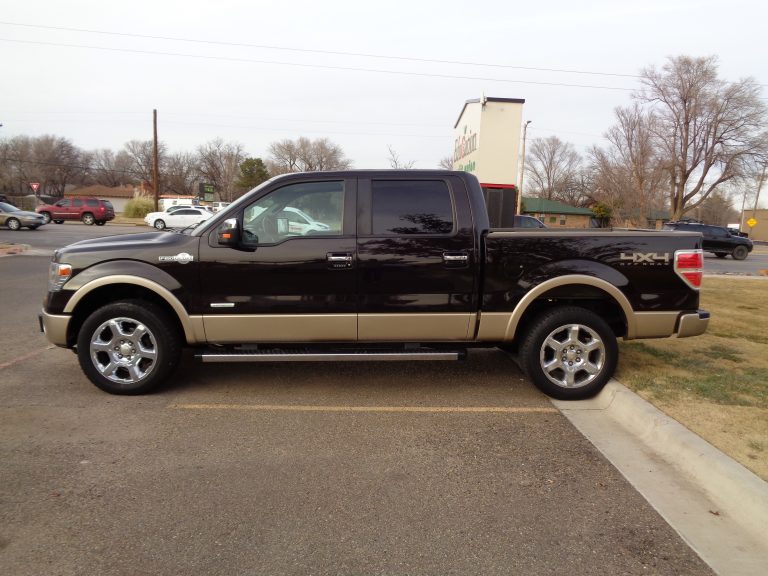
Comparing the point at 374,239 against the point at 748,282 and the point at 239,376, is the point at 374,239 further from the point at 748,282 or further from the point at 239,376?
the point at 748,282

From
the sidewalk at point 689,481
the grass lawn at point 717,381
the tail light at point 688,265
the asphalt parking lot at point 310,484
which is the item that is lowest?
the asphalt parking lot at point 310,484

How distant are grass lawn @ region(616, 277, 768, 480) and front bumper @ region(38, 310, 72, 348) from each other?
16.8ft

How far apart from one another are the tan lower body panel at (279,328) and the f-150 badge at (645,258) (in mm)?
2523

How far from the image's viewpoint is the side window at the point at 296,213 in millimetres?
4691

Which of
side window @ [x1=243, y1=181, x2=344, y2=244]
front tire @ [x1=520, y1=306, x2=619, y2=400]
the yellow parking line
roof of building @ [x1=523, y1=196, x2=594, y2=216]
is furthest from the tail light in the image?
roof of building @ [x1=523, y1=196, x2=594, y2=216]

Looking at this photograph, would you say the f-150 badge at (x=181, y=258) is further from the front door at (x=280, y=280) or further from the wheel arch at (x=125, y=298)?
the wheel arch at (x=125, y=298)

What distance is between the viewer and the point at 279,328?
4.66 meters

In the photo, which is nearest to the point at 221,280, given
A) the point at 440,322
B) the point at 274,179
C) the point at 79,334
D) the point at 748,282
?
the point at 274,179

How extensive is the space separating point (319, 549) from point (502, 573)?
3.01ft

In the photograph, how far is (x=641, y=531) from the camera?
113 inches

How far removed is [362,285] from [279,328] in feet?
2.74

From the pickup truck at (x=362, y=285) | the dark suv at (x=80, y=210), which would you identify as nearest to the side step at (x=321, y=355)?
the pickup truck at (x=362, y=285)

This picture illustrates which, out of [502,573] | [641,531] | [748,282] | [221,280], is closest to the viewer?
[502,573]

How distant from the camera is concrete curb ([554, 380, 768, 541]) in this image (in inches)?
117
